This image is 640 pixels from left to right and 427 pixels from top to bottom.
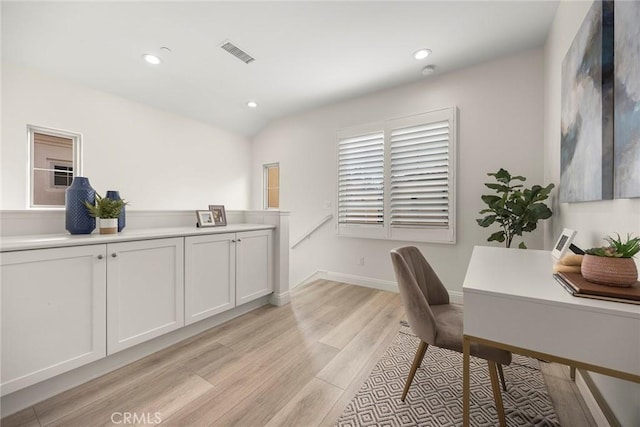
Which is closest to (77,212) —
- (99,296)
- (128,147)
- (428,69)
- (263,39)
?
(99,296)

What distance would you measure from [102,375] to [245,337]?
0.98 m

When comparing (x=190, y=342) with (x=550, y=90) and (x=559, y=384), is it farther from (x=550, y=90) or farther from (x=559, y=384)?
(x=550, y=90)

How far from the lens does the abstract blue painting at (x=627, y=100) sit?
3.22ft

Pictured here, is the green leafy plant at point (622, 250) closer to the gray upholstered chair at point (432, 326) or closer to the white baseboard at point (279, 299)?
the gray upholstered chair at point (432, 326)

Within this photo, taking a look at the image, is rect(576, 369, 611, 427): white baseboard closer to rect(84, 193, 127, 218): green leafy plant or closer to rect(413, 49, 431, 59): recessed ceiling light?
rect(413, 49, 431, 59): recessed ceiling light

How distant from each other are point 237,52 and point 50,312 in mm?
2700

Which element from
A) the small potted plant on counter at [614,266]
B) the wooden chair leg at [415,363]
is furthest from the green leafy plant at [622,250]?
the wooden chair leg at [415,363]

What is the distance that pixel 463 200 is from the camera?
297 centimetres

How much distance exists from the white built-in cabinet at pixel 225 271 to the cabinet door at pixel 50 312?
604 millimetres

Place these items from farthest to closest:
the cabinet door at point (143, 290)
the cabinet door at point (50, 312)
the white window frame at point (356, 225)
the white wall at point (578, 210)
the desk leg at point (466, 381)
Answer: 1. the white window frame at point (356, 225)
2. the cabinet door at point (143, 290)
3. the cabinet door at point (50, 312)
4. the white wall at point (578, 210)
5. the desk leg at point (466, 381)

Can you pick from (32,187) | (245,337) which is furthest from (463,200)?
(32,187)

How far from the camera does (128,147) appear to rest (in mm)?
3414

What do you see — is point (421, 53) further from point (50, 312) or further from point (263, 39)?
point (50, 312)

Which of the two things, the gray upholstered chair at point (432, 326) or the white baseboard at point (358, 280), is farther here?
the white baseboard at point (358, 280)
